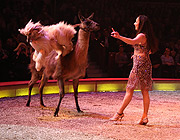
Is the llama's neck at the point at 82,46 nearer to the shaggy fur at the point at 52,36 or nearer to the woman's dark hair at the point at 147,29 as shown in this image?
the shaggy fur at the point at 52,36

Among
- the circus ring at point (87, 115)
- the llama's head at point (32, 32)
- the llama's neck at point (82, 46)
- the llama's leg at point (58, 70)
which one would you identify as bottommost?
the circus ring at point (87, 115)

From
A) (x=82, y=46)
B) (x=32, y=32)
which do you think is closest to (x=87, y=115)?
(x=82, y=46)

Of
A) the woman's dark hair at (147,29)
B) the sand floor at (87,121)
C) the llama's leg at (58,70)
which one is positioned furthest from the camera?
the llama's leg at (58,70)

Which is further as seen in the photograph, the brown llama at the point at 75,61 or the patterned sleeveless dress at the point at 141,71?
the brown llama at the point at 75,61

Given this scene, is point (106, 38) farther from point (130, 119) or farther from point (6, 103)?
point (130, 119)

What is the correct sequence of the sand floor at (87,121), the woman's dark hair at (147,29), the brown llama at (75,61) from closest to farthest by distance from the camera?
the sand floor at (87,121) → the woman's dark hair at (147,29) → the brown llama at (75,61)

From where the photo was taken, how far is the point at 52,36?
5.33 meters

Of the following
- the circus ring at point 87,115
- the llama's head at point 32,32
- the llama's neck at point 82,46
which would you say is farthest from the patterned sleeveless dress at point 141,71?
the llama's head at point 32,32

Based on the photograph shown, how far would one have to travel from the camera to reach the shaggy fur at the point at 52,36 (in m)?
5.29

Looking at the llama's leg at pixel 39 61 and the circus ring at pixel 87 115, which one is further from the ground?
the llama's leg at pixel 39 61

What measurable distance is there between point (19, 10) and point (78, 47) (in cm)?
589

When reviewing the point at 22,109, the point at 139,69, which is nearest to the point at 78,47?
the point at 139,69

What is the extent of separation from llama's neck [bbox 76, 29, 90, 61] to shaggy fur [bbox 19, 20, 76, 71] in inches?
9.7

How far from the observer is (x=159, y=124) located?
4.62 meters
